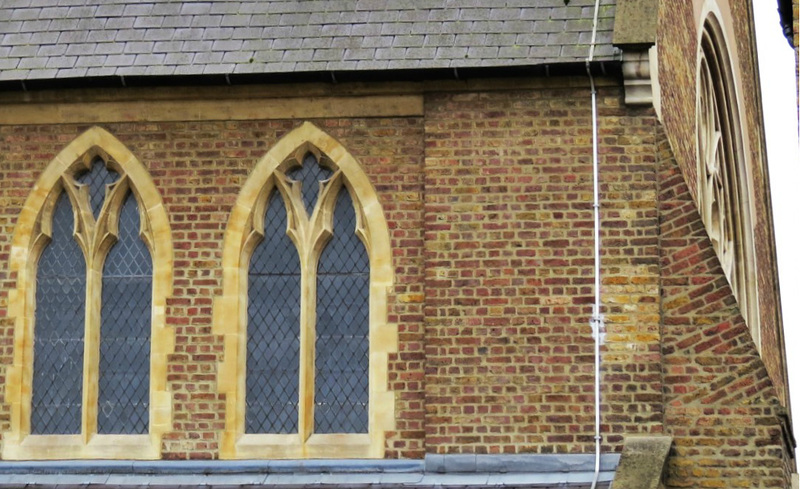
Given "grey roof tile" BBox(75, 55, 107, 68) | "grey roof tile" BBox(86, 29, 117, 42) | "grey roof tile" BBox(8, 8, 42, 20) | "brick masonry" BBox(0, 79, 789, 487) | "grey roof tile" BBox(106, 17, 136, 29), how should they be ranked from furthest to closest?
"grey roof tile" BBox(8, 8, 42, 20) → "grey roof tile" BBox(106, 17, 136, 29) → "grey roof tile" BBox(86, 29, 117, 42) → "grey roof tile" BBox(75, 55, 107, 68) → "brick masonry" BBox(0, 79, 789, 487)

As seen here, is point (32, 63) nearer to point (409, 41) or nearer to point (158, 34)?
point (158, 34)

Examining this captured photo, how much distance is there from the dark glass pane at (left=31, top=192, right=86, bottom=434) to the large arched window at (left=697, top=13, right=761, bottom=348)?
654 cm

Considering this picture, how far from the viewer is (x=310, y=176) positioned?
16750 mm

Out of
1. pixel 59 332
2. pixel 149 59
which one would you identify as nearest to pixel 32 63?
pixel 149 59

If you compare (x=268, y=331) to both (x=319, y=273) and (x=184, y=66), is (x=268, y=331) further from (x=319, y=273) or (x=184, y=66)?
(x=184, y=66)

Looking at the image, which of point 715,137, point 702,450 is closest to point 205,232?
point 702,450

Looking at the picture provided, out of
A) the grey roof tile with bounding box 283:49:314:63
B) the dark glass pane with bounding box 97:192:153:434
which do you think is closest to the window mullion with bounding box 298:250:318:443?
the dark glass pane with bounding box 97:192:153:434

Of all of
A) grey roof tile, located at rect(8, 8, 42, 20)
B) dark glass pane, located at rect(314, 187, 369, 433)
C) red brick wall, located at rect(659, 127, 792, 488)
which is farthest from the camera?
grey roof tile, located at rect(8, 8, 42, 20)

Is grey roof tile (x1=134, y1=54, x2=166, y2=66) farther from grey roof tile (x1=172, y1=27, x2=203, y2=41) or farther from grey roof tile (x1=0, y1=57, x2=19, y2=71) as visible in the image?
grey roof tile (x1=0, y1=57, x2=19, y2=71)

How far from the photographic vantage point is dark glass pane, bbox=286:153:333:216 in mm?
16719

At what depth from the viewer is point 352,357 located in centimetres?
1641

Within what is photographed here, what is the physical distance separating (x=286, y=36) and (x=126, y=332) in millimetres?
2859

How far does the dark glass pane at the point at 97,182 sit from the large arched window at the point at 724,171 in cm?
617

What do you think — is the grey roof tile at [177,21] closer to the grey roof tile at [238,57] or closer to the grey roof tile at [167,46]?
the grey roof tile at [167,46]
